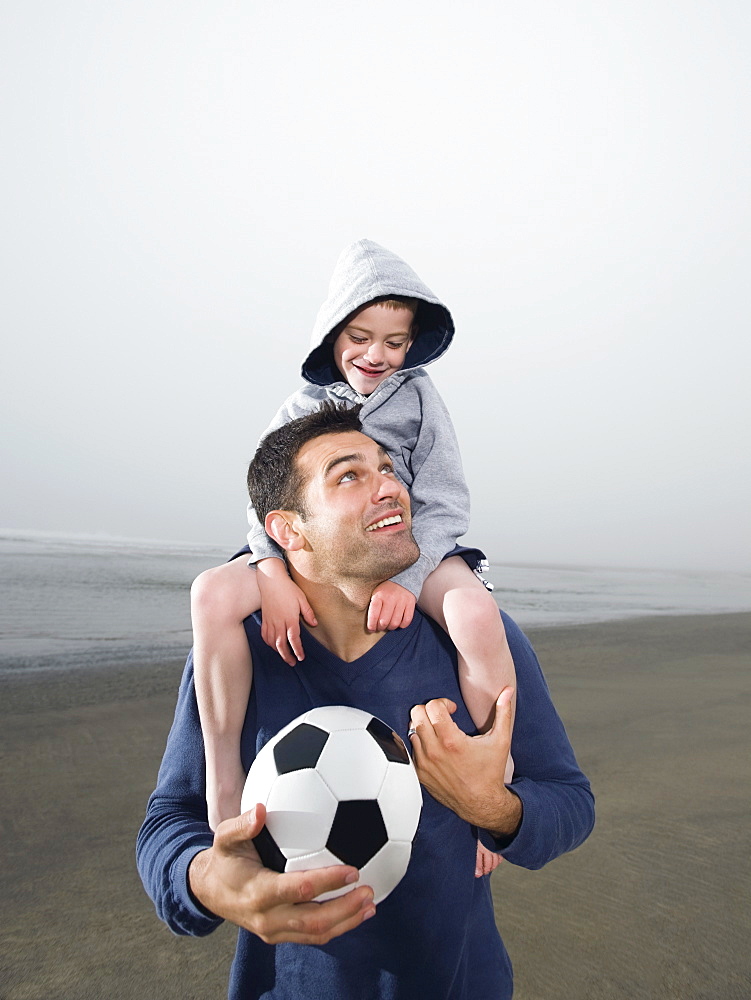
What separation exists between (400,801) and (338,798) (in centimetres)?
14

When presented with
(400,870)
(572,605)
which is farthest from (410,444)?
(572,605)

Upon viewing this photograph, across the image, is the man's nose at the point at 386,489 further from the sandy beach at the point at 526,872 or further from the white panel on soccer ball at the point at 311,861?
the sandy beach at the point at 526,872

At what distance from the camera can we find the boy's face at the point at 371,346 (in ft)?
8.45

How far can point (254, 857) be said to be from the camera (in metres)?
1.37

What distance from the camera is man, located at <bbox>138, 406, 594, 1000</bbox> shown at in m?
1.55

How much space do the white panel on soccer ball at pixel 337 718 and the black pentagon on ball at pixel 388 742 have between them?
21 millimetres

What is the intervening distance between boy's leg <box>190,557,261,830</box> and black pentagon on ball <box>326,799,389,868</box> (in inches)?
20.0

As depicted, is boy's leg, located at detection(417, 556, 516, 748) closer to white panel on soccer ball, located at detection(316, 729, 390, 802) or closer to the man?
the man

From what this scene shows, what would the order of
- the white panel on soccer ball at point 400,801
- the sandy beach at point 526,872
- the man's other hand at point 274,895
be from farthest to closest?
the sandy beach at point 526,872, the white panel on soccer ball at point 400,801, the man's other hand at point 274,895

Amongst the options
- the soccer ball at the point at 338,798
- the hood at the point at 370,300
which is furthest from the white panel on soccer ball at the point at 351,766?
the hood at the point at 370,300

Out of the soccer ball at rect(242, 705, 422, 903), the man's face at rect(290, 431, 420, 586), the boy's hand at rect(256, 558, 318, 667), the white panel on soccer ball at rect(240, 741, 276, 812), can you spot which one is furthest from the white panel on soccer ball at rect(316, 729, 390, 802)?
the man's face at rect(290, 431, 420, 586)

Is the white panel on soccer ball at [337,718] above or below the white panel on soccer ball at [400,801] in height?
above

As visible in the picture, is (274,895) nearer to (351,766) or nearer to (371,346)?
(351,766)

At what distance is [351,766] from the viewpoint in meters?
1.49
